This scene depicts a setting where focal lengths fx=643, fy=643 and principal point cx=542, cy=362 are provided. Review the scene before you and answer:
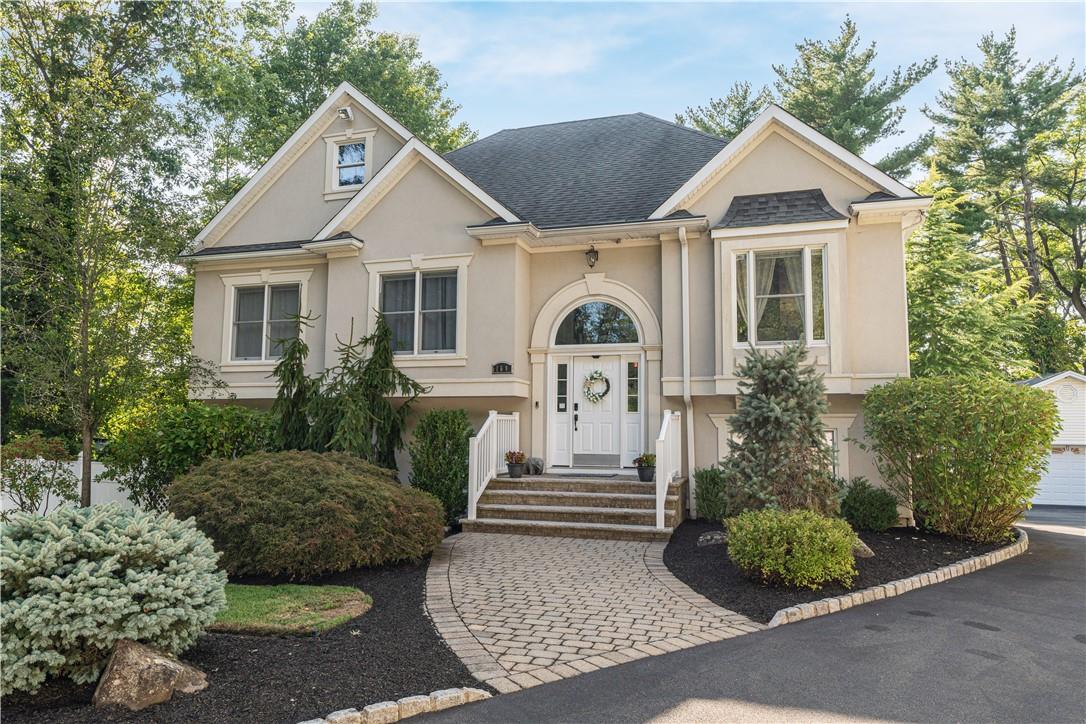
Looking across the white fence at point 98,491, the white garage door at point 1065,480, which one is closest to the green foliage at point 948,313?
the white garage door at point 1065,480

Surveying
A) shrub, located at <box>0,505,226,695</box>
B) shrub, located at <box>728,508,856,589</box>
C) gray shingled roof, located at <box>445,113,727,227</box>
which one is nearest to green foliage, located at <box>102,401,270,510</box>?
gray shingled roof, located at <box>445,113,727,227</box>

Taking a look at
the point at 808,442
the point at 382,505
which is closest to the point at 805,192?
the point at 808,442

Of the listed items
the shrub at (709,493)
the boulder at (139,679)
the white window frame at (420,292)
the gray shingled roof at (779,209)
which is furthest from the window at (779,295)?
the boulder at (139,679)

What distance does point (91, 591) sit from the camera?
3.62 metres

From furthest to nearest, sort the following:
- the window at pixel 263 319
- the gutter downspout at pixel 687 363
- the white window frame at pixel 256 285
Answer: the window at pixel 263 319, the white window frame at pixel 256 285, the gutter downspout at pixel 687 363

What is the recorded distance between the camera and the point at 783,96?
25.3 meters

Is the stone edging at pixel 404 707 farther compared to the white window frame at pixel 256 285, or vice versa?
the white window frame at pixel 256 285

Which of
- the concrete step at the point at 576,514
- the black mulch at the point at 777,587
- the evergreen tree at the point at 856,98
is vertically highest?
the evergreen tree at the point at 856,98

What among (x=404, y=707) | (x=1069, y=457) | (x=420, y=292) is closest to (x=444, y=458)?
(x=420, y=292)

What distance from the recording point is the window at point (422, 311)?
38.5 feet

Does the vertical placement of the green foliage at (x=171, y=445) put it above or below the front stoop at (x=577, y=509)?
above

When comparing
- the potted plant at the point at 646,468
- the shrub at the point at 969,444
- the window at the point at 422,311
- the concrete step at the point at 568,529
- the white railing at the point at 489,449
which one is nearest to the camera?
the shrub at the point at 969,444

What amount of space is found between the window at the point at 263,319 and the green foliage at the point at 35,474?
135 inches

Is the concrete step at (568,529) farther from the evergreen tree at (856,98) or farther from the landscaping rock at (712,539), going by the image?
the evergreen tree at (856,98)
